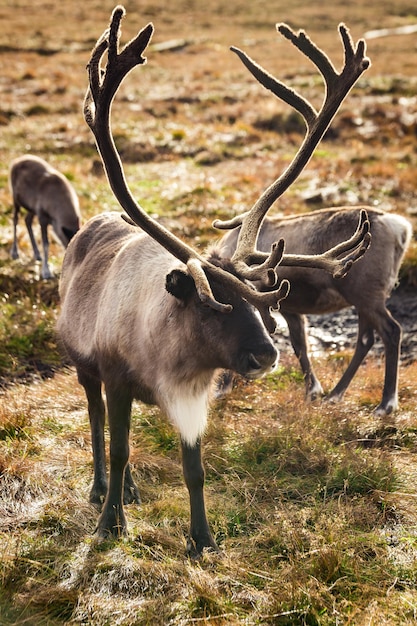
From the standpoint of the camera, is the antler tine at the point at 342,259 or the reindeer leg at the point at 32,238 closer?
the antler tine at the point at 342,259

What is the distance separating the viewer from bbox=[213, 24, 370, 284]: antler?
3490 millimetres

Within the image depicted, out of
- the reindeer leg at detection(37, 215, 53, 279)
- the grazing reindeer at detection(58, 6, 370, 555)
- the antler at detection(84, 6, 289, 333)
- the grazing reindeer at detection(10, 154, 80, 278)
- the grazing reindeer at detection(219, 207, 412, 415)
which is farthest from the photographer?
the grazing reindeer at detection(10, 154, 80, 278)

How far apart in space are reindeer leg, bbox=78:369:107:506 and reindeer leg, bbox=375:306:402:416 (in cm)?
212

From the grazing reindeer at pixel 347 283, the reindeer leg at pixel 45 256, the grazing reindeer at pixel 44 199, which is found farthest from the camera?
the grazing reindeer at pixel 44 199

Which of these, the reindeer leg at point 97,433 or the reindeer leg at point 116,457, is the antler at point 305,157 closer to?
the reindeer leg at point 116,457

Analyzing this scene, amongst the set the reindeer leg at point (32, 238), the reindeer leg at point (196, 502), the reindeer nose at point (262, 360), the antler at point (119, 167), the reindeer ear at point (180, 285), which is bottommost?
the reindeer leg at point (32, 238)

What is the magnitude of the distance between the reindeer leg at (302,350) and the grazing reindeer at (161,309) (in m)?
2.01

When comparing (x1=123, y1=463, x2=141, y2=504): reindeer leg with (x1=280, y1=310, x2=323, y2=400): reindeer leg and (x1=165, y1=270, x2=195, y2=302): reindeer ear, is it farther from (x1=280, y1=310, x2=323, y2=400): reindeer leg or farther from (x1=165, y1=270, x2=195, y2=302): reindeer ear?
(x1=280, y1=310, x2=323, y2=400): reindeer leg

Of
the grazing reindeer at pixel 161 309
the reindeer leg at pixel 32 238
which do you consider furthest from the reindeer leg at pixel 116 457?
the reindeer leg at pixel 32 238

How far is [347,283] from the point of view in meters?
5.78

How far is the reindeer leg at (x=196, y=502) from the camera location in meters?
3.72

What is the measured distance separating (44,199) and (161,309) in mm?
6202

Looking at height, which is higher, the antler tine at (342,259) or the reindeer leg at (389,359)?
the antler tine at (342,259)

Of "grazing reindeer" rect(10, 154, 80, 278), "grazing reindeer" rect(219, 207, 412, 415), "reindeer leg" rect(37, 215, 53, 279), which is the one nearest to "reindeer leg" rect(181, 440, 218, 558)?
"grazing reindeer" rect(219, 207, 412, 415)
